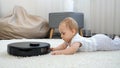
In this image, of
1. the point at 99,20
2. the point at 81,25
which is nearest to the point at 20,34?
the point at 81,25

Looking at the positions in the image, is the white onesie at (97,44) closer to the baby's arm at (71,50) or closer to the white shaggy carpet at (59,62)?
the baby's arm at (71,50)

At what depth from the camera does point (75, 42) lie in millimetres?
1149

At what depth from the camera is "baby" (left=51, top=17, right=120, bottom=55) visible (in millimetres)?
1142

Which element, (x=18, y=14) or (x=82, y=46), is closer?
(x=82, y=46)

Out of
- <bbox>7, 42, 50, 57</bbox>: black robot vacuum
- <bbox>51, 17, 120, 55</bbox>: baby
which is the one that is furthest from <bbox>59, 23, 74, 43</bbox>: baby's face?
<bbox>7, 42, 50, 57</bbox>: black robot vacuum

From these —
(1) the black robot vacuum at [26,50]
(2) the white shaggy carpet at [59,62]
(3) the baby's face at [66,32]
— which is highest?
(3) the baby's face at [66,32]

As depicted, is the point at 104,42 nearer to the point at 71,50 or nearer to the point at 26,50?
the point at 71,50

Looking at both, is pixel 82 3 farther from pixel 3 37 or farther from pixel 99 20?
pixel 3 37

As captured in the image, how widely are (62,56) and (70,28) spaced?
0.62ft

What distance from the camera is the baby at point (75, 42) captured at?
3.75ft

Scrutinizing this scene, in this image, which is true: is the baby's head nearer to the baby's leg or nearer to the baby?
the baby

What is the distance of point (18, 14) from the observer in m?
2.46

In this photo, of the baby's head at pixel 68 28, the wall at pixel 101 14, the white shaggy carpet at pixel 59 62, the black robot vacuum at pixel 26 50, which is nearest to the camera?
the white shaggy carpet at pixel 59 62

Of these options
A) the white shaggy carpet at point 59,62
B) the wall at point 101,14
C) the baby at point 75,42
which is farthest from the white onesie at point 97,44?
the wall at point 101,14
